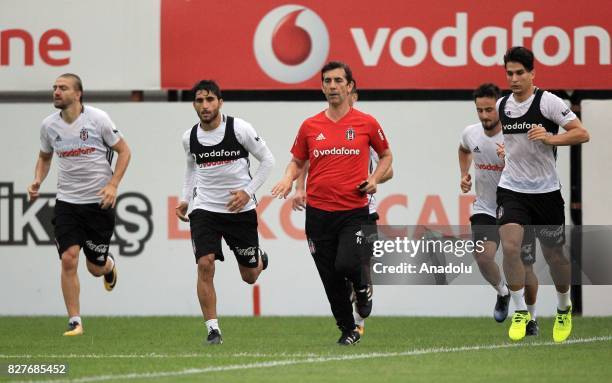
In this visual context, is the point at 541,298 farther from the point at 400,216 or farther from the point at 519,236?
the point at 519,236

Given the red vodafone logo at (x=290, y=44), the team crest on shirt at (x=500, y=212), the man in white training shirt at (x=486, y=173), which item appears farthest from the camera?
the red vodafone logo at (x=290, y=44)

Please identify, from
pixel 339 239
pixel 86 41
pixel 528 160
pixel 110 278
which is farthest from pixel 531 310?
pixel 86 41

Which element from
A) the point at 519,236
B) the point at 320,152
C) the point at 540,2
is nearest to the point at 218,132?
the point at 320,152

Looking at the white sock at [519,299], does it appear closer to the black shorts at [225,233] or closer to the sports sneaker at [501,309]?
the sports sneaker at [501,309]

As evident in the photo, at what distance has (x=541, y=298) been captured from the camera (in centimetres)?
1794

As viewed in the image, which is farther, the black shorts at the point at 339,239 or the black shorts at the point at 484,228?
the black shorts at the point at 484,228

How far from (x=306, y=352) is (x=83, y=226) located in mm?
3491

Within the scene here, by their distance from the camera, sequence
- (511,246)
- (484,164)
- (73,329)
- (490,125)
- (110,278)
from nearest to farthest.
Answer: (511,246) → (73,329) → (490,125) → (484,164) → (110,278)

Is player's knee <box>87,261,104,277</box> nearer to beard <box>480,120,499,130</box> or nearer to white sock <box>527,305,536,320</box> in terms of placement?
beard <box>480,120,499,130</box>

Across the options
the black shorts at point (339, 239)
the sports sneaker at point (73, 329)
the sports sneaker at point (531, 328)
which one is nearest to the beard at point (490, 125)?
the sports sneaker at point (531, 328)

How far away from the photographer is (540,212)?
43.3 feet

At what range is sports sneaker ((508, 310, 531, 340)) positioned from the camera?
43.8 feet

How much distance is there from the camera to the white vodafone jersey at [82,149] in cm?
1476

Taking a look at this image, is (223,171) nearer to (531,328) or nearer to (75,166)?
(75,166)
